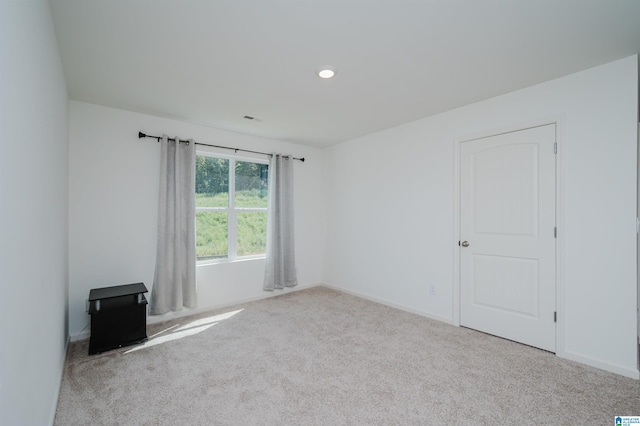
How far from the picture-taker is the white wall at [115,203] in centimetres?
304

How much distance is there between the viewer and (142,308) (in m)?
2.89

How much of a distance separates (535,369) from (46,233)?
363 centimetres

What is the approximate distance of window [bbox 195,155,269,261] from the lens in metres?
3.96

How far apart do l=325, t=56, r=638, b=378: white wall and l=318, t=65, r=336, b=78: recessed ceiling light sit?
5.51ft

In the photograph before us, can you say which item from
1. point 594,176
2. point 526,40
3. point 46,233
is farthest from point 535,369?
point 46,233

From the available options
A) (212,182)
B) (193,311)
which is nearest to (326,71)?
(212,182)

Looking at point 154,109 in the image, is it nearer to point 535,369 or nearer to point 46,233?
point 46,233

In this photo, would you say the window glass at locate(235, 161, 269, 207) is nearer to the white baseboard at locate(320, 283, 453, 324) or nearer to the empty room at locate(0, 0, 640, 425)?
the empty room at locate(0, 0, 640, 425)

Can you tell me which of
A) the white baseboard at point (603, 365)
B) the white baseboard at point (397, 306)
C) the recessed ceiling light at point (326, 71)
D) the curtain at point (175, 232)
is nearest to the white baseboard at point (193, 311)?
the curtain at point (175, 232)

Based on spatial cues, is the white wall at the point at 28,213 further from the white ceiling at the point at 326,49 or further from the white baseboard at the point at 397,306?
the white baseboard at the point at 397,306

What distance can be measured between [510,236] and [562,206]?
1.70 ft

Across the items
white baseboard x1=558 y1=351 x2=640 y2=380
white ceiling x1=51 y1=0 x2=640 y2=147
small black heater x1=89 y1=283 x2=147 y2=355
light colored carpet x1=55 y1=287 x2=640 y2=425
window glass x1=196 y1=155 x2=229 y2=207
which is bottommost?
light colored carpet x1=55 y1=287 x2=640 y2=425

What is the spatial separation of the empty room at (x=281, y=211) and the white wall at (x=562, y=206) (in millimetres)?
18

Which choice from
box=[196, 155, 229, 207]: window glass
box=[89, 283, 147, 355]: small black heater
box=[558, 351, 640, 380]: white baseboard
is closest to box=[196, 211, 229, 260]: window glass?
box=[196, 155, 229, 207]: window glass
